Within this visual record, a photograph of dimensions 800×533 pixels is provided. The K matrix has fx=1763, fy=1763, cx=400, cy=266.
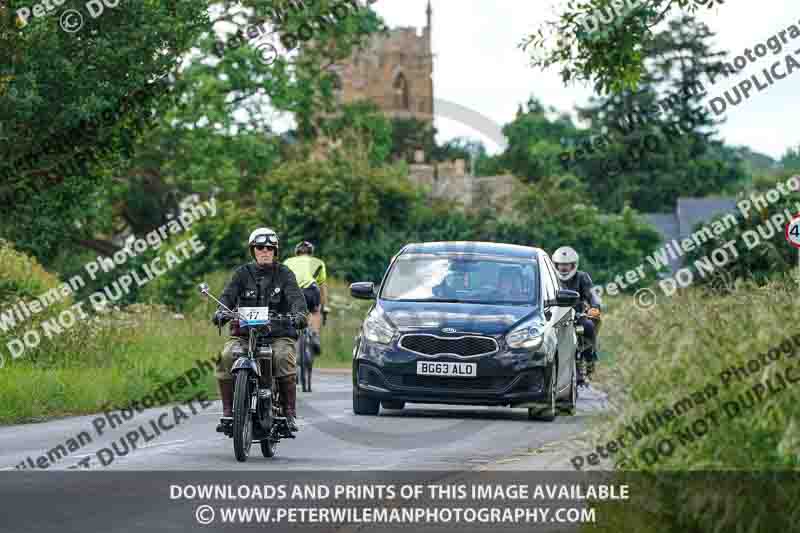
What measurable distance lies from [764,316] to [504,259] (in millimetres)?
10891

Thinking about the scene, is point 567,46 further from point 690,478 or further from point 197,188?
point 197,188

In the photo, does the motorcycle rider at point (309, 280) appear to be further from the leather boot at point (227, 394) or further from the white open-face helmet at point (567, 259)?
the leather boot at point (227, 394)

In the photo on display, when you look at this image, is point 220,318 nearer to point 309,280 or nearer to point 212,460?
point 212,460

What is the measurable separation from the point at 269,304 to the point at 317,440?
7.38ft

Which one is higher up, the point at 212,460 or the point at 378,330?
the point at 378,330

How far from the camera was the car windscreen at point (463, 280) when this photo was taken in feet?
62.2

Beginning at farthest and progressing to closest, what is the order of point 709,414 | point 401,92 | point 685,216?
point 401,92, point 685,216, point 709,414

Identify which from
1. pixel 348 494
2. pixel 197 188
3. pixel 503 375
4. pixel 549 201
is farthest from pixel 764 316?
pixel 549 201

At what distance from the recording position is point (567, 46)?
17.8 m

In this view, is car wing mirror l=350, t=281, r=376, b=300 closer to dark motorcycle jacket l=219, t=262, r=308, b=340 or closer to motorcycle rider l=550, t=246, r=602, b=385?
dark motorcycle jacket l=219, t=262, r=308, b=340

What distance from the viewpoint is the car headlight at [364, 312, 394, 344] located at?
18203mm

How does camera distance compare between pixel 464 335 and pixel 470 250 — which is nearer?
pixel 464 335

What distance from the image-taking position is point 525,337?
18.0 metres

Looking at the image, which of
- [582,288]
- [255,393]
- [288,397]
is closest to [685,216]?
[582,288]
